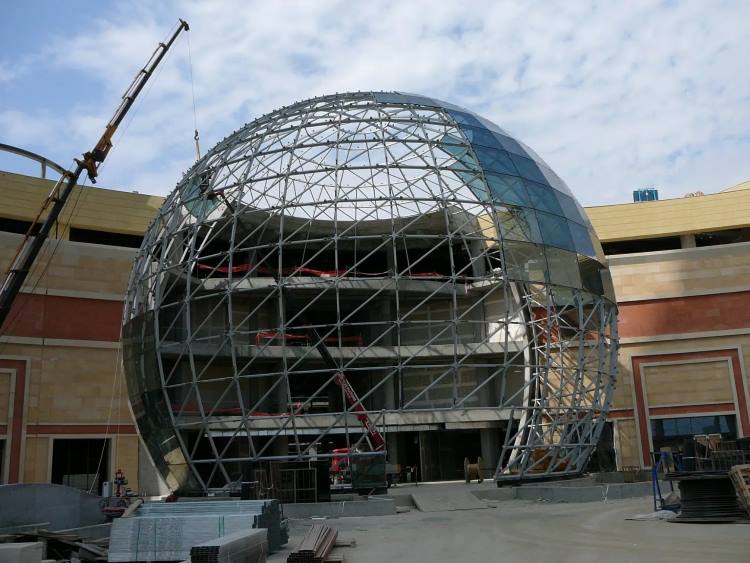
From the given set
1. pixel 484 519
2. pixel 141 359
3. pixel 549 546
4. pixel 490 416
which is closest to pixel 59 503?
pixel 141 359

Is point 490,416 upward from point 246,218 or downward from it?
downward

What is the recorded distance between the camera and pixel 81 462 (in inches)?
1198

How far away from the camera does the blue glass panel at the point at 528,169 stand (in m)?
24.3

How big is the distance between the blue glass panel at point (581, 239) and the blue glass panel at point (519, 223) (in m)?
1.50

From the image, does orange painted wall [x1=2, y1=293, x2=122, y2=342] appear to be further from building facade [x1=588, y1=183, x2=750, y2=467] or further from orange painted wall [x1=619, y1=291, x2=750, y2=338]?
orange painted wall [x1=619, y1=291, x2=750, y2=338]

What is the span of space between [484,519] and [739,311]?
21.7 meters

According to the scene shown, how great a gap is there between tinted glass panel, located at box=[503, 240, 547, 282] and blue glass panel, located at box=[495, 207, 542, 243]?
0.30 m

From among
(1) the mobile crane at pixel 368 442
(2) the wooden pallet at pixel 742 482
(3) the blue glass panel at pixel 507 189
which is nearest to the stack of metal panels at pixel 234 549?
(2) the wooden pallet at pixel 742 482

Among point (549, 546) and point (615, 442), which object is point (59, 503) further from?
point (615, 442)

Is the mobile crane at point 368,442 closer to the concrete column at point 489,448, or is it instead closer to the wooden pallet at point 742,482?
the concrete column at point 489,448

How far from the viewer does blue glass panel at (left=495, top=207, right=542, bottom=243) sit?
75.7 ft

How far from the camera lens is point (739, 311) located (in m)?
33.6

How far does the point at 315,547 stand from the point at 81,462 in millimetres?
22416

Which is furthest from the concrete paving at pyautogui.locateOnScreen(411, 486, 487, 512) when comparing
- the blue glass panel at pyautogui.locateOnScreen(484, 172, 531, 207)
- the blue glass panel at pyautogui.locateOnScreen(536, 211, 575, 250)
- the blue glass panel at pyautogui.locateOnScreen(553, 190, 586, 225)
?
the blue glass panel at pyautogui.locateOnScreen(553, 190, 586, 225)
